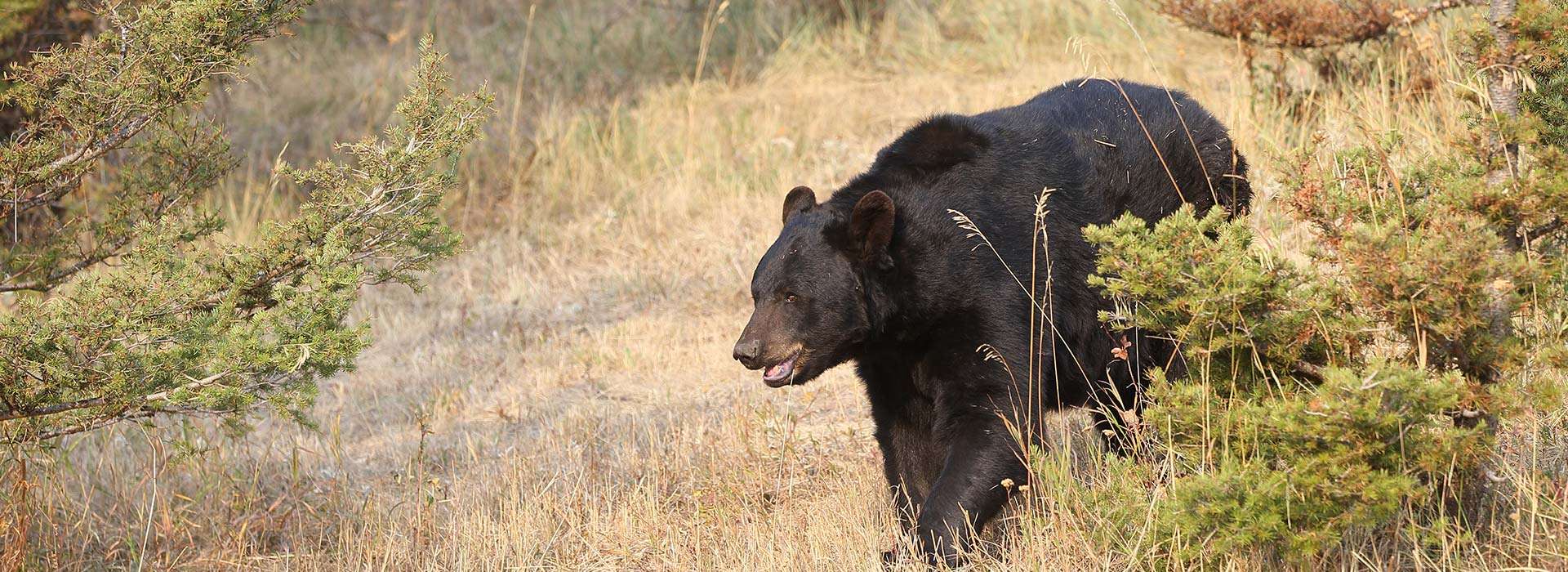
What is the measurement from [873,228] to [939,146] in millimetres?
510

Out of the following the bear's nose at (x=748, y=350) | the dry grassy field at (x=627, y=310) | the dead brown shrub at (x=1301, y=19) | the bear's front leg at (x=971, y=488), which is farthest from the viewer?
the dead brown shrub at (x=1301, y=19)

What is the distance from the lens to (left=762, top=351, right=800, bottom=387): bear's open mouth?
Answer: 4559 mm

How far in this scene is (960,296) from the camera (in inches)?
177

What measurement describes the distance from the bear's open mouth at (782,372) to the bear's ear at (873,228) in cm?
42

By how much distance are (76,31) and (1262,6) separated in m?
7.91

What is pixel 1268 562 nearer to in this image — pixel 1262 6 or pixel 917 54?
pixel 1262 6

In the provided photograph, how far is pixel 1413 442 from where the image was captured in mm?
3371

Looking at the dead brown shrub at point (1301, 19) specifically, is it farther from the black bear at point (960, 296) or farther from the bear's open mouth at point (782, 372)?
the bear's open mouth at point (782, 372)

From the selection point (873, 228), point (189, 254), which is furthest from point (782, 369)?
point (189, 254)

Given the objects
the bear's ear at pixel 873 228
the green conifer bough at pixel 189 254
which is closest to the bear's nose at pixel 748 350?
the bear's ear at pixel 873 228

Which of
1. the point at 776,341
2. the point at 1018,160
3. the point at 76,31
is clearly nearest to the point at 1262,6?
the point at 1018,160

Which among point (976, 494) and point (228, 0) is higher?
point (228, 0)

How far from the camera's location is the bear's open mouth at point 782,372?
15.0 ft

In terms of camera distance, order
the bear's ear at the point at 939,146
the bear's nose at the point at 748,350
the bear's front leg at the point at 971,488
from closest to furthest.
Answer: the bear's front leg at the point at 971,488
the bear's nose at the point at 748,350
the bear's ear at the point at 939,146
